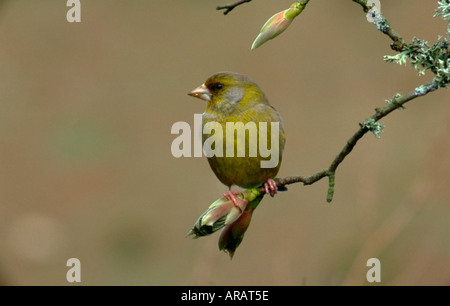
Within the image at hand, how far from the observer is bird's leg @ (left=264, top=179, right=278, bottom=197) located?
1209 millimetres

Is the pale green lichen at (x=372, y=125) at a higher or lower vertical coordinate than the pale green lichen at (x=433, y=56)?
lower

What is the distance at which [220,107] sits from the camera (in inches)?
60.3

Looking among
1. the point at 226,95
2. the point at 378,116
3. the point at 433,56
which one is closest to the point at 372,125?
the point at 378,116

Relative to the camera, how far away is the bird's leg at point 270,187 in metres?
1.21

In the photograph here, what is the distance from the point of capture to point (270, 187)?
48.3 inches

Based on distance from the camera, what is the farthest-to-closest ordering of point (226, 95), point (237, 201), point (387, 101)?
point (226, 95) < point (237, 201) < point (387, 101)

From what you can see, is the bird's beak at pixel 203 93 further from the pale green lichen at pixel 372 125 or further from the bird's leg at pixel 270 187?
the pale green lichen at pixel 372 125

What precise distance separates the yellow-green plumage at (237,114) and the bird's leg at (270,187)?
47 mm

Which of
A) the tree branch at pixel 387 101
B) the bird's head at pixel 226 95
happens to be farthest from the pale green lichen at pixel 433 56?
the bird's head at pixel 226 95

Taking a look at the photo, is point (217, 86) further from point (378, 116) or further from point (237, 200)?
point (378, 116)

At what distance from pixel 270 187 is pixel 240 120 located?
330 millimetres

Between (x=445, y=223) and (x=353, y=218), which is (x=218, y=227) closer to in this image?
(x=353, y=218)

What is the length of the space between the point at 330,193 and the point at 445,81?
26cm

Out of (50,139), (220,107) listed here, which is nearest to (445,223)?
(50,139)
